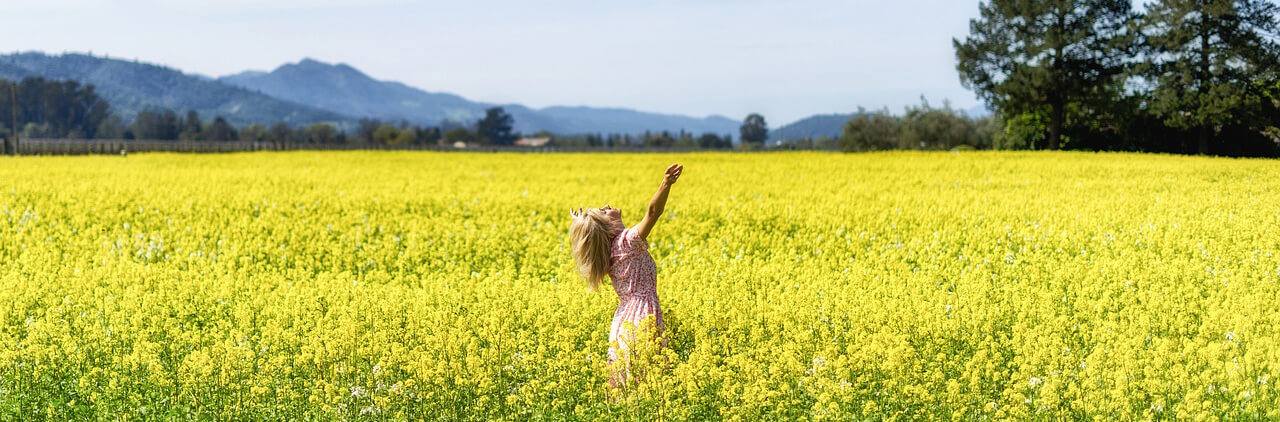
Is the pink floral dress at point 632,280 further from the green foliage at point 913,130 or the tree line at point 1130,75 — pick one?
the green foliage at point 913,130

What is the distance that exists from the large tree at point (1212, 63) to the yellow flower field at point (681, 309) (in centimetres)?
1932

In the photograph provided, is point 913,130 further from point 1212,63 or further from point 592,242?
point 592,242

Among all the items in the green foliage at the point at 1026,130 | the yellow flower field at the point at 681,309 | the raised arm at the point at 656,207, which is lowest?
the yellow flower field at the point at 681,309

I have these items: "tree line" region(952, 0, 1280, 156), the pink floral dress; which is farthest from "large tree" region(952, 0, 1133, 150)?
the pink floral dress

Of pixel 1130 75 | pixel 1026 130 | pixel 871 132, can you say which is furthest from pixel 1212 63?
pixel 871 132

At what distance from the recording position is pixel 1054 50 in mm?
50500

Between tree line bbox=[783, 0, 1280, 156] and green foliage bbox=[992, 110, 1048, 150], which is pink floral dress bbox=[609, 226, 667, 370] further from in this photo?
green foliage bbox=[992, 110, 1048, 150]

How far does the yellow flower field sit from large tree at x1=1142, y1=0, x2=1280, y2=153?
63.4ft

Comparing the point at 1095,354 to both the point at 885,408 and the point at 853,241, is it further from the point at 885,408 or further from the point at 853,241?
the point at 853,241

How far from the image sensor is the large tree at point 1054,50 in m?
48.7

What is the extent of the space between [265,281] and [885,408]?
8.38 meters

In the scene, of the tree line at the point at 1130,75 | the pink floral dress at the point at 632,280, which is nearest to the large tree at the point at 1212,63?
the tree line at the point at 1130,75

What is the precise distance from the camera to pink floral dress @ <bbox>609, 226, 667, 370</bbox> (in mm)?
7273

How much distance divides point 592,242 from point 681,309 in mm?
2722
